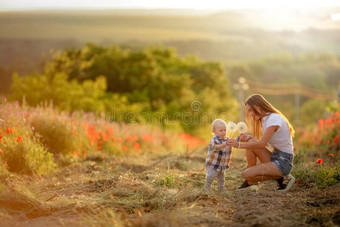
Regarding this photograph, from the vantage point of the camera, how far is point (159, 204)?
519 centimetres

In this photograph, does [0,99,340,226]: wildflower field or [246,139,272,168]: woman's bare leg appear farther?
[246,139,272,168]: woman's bare leg

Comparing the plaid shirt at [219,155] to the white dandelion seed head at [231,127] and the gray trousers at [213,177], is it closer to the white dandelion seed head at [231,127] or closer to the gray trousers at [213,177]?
the gray trousers at [213,177]

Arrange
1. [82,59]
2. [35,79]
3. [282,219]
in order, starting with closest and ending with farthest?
[282,219] → [35,79] → [82,59]

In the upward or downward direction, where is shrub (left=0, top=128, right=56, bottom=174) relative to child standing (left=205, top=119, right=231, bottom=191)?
downward

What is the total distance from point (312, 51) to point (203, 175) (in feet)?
205

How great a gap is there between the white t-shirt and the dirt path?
0.56 metres

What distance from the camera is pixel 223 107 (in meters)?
23.5

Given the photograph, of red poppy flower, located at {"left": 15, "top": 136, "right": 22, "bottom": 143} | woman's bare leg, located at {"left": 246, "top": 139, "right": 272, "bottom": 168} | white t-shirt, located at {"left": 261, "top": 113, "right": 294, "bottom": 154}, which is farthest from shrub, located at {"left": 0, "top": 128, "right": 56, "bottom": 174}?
white t-shirt, located at {"left": 261, "top": 113, "right": 294, "bottom": 154}

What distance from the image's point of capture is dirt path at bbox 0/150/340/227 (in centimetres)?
448

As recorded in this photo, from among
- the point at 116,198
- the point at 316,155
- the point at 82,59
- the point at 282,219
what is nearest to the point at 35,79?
the point at 82,59

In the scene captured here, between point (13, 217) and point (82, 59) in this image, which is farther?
point (82, 59)

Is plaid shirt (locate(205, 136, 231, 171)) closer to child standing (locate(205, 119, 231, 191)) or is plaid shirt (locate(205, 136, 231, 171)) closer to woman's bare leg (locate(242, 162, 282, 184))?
child standing (locate(205, 119, 231, 191))

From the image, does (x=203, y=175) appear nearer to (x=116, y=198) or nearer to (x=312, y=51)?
(x=116, y=198)

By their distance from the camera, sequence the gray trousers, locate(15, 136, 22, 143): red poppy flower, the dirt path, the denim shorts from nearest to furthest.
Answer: the dirt path < the gray trousers < the denim shorts < locate(15, 136, 22, 143): red poppy flower
